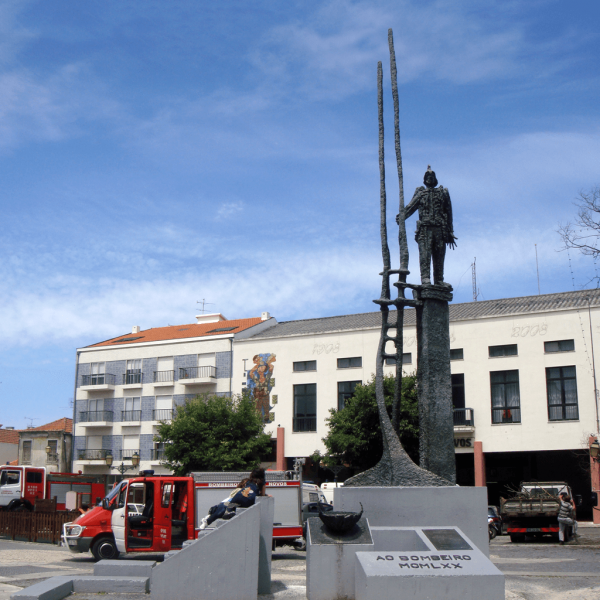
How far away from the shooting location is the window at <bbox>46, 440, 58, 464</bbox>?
49938 millimetres

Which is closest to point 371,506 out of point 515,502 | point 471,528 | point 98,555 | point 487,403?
point 471,528

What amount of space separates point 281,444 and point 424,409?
1155 inches

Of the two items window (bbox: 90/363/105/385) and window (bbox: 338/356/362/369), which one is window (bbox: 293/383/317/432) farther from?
window (bbox: 90/363/105/385)

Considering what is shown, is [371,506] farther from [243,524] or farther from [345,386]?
[345,386]

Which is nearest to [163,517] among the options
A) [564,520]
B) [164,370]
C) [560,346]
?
[564,520]

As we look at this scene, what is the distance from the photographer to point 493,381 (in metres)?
35.5

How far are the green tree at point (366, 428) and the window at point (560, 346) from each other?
7.77m

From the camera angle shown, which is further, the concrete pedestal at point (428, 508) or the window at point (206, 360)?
the window at point (206, 360)

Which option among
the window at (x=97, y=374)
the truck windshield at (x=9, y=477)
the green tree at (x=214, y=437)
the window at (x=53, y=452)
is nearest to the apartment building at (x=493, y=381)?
the green tree at (x=214, y=437)

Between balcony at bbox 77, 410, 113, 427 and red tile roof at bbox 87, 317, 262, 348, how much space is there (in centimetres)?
473

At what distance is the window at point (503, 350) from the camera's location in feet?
116

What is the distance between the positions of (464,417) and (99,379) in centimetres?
2531

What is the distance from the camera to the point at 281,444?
131ft

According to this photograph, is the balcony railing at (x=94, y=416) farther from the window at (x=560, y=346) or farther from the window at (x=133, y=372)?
the window at (x=560, y=346)
